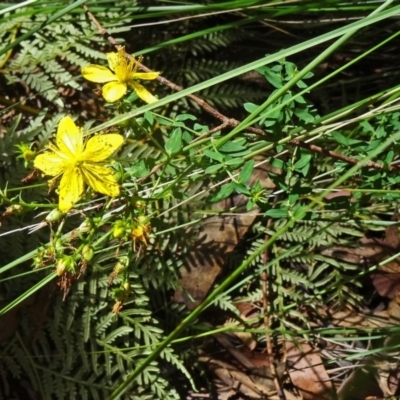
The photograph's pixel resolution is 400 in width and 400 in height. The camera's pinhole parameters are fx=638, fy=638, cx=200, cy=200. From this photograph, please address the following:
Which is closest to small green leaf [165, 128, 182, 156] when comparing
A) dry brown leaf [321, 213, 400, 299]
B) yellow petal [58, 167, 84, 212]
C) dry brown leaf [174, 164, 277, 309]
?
yellow petal [58, 167, 84, 212]

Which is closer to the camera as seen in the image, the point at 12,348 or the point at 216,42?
the point at 12,348

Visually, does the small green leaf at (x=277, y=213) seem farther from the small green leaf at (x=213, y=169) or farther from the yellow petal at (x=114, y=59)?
the yellow petal at (x=114, y=59)

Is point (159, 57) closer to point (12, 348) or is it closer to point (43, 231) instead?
point (43, 231)

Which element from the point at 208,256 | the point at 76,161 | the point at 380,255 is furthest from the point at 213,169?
the point at 380,255

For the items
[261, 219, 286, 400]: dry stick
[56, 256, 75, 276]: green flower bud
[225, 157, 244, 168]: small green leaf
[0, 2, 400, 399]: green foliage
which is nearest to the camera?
[56, 256, 75, 276]: green flower bud

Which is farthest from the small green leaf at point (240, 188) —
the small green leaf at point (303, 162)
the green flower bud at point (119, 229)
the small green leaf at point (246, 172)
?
the green flower bud at point (119, 229)

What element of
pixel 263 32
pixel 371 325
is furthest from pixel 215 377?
pixel 263 32

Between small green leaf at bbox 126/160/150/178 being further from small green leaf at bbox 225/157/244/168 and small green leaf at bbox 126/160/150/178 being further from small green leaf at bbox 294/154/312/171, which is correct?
small green leaf at bbox 294/154/312/171
